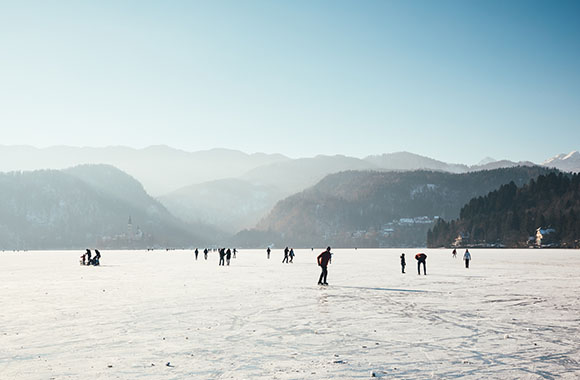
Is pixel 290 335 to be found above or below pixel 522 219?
below

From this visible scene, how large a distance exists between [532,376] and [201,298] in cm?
1379

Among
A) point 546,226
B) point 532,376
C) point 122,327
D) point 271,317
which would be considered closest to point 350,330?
point 271,317

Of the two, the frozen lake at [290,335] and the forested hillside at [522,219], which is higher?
the forested hillside at [522,219]

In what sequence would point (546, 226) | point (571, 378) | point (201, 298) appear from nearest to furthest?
1. point (571, 378)
2. point (201, 298)
3. point (546, 226)

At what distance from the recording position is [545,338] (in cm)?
1131

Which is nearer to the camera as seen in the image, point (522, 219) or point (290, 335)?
point (290, 335)

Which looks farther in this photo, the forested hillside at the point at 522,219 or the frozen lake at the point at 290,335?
the forested hillside at the point at 522,219

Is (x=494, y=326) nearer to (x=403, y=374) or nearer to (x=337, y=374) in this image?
(x=403, y=374)

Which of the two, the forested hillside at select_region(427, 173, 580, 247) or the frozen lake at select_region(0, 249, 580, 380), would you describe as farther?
the forested hillside at select_region(427, 173, 580, 247)

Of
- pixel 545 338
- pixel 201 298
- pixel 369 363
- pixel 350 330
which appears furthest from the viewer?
pixel 201 298

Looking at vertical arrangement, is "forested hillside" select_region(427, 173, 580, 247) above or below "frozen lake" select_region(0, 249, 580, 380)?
above

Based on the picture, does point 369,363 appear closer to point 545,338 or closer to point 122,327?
point 545,338

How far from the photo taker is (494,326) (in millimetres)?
12867

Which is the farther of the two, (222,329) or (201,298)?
(201,298)
